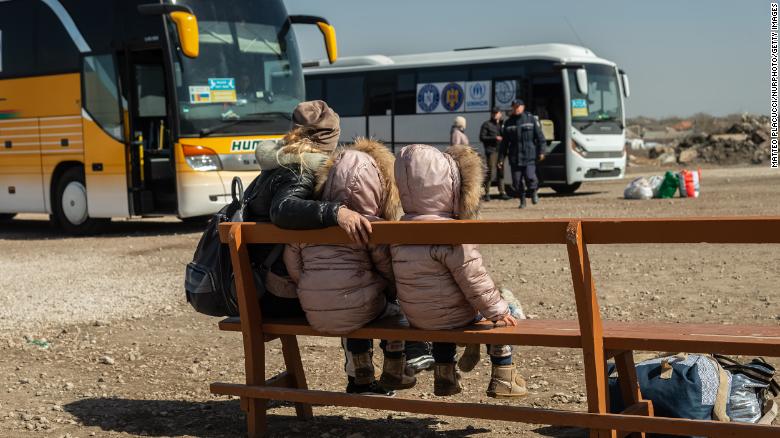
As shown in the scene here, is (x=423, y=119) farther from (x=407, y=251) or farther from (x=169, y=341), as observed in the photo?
(x=407, y=251)

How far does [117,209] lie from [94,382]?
9.79 metres

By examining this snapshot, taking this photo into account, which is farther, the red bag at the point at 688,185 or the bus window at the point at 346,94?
the bus window at the point at 346,94

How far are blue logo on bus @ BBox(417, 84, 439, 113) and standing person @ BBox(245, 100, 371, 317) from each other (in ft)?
70.5

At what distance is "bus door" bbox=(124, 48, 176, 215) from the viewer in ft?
52.5

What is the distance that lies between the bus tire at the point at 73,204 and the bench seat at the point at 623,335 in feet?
42.0

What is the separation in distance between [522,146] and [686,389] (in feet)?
50.9

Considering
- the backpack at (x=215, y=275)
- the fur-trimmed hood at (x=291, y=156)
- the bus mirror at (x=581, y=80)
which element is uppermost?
the bus mirror at (x=581, y=80)

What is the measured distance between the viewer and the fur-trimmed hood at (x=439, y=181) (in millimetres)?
4703

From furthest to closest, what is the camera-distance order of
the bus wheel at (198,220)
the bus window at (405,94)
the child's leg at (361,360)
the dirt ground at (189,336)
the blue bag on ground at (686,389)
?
the bus window at (405,94) → the bus wheel at (198,220) → the dirt ground at (189,336) → the child's leg at (361,360) → the blue bag on ground at (686,389)

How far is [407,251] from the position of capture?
15.4ft

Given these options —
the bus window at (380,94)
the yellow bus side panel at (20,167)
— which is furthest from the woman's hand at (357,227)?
the bus window at (380,94)

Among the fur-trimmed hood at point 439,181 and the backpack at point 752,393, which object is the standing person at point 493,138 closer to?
the backpack at point 752,393

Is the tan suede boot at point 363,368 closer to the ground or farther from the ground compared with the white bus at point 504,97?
closer to the ground

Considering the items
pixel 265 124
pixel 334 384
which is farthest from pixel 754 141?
pixel 334 384
